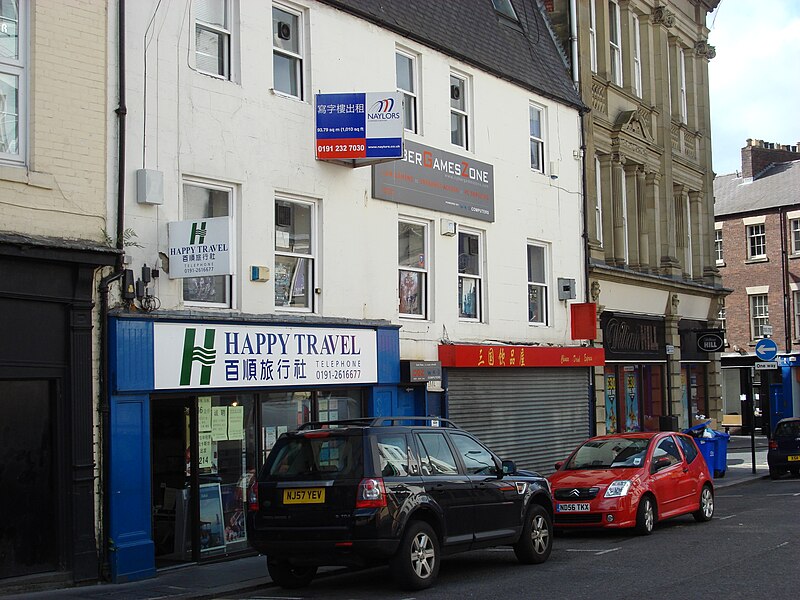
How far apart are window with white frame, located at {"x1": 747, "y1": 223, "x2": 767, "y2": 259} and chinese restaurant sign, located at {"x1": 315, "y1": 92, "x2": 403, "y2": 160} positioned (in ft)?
110

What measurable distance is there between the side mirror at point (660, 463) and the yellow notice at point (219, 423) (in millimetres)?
6353

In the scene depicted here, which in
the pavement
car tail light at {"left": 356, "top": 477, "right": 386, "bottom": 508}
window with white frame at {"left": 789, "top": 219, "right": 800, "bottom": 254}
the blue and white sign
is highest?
window with white frame at {"left": 789, "top": 219, "right": 800, "bottom": 254}

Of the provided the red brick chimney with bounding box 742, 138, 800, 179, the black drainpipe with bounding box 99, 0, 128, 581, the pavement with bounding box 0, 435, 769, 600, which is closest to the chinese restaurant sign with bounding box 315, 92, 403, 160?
the black drainpipe with bounding box 99, 0, 128, 581

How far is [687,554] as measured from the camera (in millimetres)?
12758

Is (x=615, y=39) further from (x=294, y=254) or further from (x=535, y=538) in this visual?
(x=535, y=538)

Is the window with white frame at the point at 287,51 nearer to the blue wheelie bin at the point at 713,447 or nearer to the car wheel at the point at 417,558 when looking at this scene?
the car wheel at the point at 417,558

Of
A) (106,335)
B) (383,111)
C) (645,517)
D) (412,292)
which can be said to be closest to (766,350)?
(412,292)

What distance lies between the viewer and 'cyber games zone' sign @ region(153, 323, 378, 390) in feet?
42.1

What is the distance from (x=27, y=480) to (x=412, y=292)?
322 inches

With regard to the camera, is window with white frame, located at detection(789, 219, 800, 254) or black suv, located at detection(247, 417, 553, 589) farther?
window with white frame, located at detection(789, 219, 800, 254)

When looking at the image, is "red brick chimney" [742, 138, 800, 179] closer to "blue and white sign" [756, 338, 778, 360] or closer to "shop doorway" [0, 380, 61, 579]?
"blue and white sign" [756, 338, 778, 360]

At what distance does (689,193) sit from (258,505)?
22754mm

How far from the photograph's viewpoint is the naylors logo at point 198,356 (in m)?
13.0

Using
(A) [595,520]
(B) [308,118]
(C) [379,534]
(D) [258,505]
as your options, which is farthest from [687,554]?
(B) [308,118]
